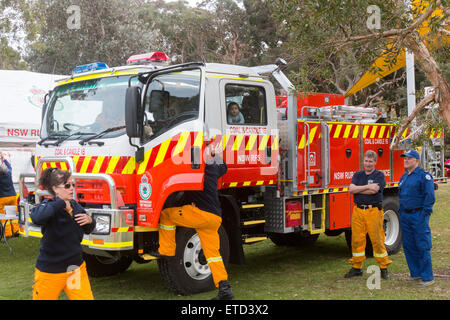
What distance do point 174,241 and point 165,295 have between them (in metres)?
0.88

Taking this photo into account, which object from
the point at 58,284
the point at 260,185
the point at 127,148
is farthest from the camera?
the point at 260,185

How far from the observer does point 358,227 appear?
7160 mm

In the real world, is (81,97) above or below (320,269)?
above

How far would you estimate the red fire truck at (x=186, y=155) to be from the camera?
5.89 meters

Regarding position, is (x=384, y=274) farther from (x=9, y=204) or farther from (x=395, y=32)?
(x=9, y=204)

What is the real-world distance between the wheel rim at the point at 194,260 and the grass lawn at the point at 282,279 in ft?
0.86

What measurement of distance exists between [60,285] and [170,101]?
2.72 m

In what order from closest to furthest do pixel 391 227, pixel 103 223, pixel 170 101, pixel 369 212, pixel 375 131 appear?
1. pixel 103 223
2. pixel 170 101
3. pixel 369 212
4. pixel 375 131
5. pixel 391 227

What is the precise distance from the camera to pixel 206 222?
19.2 ft

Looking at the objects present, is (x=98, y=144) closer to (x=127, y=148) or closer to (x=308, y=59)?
(x=127, y=148)

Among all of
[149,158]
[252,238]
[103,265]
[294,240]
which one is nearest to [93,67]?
[149,158]

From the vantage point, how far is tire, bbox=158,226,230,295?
20.2 ft

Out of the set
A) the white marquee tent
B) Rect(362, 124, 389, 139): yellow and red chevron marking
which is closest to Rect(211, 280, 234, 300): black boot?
Rect(362, 124, 389, 139): yellow and red chevron marking

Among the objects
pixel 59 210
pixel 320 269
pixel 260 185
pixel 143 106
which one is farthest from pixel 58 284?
pixel 320 269
